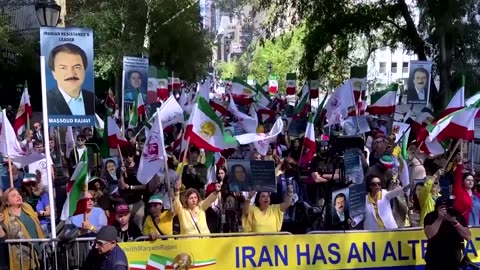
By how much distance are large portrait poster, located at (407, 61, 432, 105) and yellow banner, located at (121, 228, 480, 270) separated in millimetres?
8373

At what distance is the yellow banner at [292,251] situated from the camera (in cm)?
700

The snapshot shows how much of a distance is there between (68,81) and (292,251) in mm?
3133

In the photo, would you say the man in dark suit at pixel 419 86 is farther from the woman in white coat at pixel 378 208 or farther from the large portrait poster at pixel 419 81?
the woman in white coat at pixel 378 208

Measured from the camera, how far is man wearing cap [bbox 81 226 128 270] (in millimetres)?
5891

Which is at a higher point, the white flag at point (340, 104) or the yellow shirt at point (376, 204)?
the white flag at point (340, 104)

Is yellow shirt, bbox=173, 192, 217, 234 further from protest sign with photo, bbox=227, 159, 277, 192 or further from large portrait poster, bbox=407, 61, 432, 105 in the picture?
large portrait poster, bbox=407, 61, 432, 105

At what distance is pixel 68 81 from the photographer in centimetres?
762

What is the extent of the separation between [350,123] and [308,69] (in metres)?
12.2

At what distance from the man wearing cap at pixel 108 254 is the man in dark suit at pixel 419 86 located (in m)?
10.9

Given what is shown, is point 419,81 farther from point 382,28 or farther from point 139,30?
point 139,30

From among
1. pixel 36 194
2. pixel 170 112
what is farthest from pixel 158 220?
pixel 170 112

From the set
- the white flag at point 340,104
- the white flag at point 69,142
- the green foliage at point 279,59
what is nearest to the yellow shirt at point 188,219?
the white flag at point 69,142

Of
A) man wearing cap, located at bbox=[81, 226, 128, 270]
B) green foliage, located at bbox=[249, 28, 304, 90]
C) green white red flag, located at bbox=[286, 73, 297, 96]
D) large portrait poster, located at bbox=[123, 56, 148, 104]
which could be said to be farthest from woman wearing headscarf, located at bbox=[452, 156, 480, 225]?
green foliage, located at bbox=[249, 28, 304, 90]

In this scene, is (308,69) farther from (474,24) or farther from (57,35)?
(57,35)
